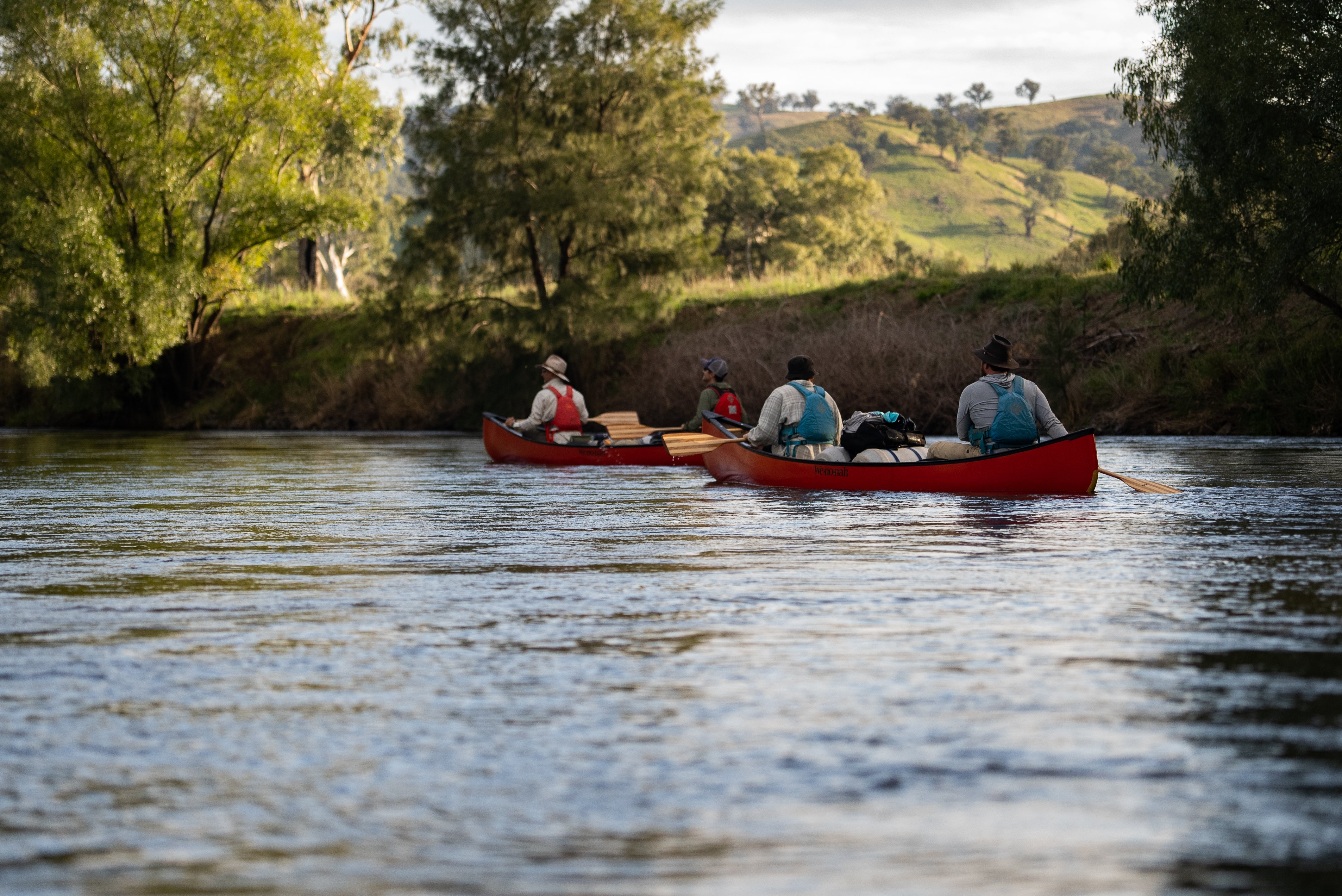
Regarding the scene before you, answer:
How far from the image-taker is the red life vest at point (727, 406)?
19953 millimetres

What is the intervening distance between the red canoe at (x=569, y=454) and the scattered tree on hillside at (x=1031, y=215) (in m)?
112

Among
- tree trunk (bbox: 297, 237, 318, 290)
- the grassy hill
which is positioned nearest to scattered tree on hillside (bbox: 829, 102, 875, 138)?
the grassy hill

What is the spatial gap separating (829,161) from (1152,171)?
8811 centimetres

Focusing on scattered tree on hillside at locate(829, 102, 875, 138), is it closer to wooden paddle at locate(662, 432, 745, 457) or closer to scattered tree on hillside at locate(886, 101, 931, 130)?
scattered tree on hillside at locate(886, 101, 931, 130)

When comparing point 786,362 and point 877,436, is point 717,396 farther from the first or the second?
point 786,362

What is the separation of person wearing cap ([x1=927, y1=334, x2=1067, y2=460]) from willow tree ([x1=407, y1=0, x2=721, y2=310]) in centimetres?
2057

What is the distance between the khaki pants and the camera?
15055 millimetres

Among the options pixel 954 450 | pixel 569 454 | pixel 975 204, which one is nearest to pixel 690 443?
pixel 569 454

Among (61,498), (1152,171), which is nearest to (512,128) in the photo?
(61,498)

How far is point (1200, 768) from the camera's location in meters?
4.66

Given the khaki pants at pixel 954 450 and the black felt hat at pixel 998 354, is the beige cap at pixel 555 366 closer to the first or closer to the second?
the khaki pants at pixel 954 450

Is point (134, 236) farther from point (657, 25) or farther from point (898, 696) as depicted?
point (898, 696)

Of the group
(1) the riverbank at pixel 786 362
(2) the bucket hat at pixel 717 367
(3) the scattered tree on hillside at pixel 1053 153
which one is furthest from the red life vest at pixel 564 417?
(3) the scattered tree on hillside at pixel 1053 153

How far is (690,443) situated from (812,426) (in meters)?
3.26
